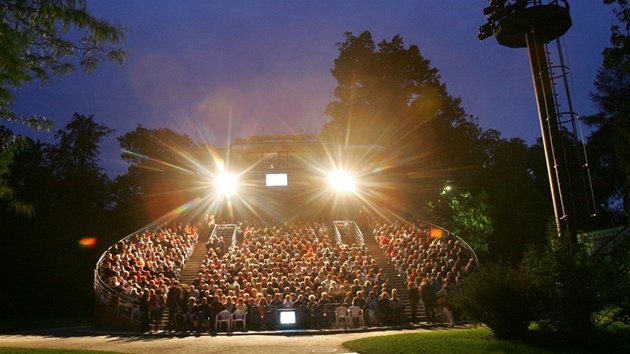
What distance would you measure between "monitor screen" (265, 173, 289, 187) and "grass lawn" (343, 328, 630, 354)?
2521 cm

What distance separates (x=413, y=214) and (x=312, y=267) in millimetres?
14914

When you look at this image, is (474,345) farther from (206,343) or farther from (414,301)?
(414,301)

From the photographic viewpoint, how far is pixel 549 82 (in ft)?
34.7

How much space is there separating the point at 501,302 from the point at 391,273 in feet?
39.3

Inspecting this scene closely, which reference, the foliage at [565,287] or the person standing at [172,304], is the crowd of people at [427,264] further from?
the person standing at [172,304]

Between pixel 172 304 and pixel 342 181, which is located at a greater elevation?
pixel 342 181

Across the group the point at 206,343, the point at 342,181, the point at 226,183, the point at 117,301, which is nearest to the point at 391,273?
the point at 206,343

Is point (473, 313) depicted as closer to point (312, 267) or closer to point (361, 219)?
point (312, 267)

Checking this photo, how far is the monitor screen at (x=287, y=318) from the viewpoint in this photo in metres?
15.2

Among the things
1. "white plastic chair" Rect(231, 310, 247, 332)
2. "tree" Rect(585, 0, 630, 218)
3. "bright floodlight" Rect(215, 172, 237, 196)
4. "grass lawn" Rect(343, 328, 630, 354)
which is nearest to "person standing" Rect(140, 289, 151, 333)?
"white plastic chair" Rect(231, 310, 247, 332)

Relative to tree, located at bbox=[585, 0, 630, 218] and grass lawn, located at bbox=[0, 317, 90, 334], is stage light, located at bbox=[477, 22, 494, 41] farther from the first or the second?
tree, located at bbox=[585, 0, 630, 218]

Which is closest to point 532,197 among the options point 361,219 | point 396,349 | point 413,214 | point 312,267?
point 413,214

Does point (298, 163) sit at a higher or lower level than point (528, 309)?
higher

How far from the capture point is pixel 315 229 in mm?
27219
